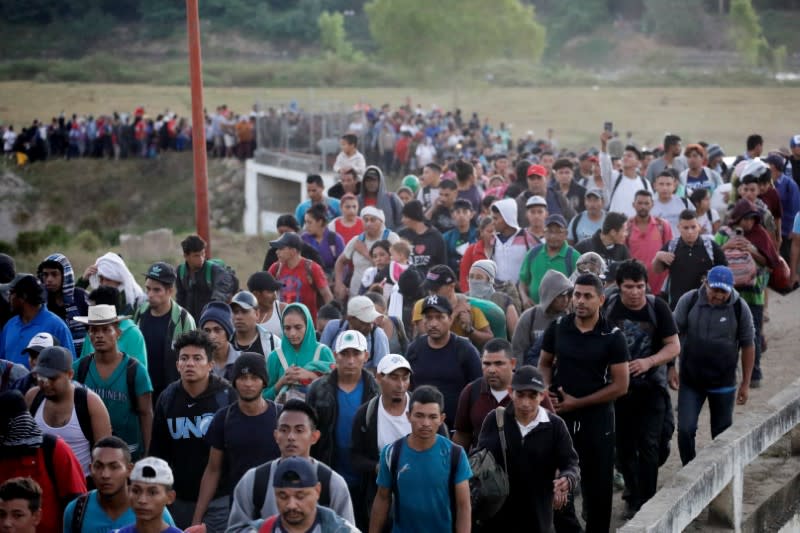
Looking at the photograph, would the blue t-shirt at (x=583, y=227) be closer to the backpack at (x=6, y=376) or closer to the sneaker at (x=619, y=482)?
the sneaker at (x=619, y=482)

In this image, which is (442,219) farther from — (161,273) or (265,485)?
(265,485)

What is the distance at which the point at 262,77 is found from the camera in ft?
260

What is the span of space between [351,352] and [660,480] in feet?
10.7

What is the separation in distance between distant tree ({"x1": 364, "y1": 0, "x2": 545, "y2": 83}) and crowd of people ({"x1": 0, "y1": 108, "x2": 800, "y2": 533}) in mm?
63197

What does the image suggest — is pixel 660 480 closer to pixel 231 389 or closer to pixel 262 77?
pixel 231 389

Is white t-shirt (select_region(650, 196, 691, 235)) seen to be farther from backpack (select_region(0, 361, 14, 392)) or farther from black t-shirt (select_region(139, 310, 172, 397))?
backpack (select_region(0, 361, 14, 392))

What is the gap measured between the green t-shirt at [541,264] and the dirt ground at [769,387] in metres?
1.70

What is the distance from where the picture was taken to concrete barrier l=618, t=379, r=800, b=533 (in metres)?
6.27

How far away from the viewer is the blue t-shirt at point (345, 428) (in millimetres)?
7074

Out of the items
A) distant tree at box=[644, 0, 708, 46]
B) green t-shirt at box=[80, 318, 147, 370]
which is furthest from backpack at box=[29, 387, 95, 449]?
distant tree at box=[644, 0, 708, 46]

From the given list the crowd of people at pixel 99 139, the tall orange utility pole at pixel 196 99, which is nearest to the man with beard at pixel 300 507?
the tall orange utility pole at pixel 196 99

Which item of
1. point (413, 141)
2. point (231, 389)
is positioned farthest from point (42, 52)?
point (231, 389)

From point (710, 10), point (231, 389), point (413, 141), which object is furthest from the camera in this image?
point (710, 10)

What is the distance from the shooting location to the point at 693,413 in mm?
8672
